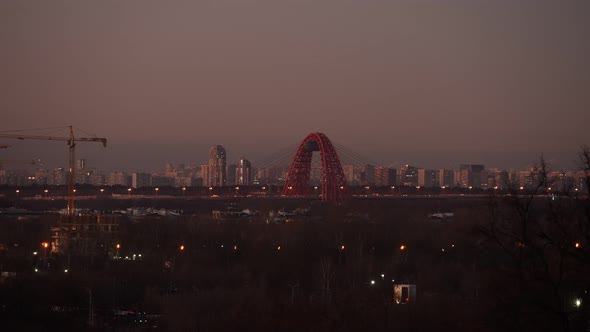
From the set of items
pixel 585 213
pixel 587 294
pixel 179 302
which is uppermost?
pixel 585 213

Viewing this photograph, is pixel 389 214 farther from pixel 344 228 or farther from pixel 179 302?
pixel 179 302

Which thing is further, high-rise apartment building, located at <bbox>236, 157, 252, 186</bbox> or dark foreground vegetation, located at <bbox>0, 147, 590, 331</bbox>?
high-rise apartment building, located at <bbox>236, 157, 252, 186</bbox>

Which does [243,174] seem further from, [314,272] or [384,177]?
[314,272]

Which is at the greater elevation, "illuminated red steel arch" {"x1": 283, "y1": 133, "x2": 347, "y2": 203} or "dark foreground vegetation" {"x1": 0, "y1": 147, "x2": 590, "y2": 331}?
"illuminated red steel arch" {"x1": 283, "y1": 133, "x2": 347, "y2": 203}

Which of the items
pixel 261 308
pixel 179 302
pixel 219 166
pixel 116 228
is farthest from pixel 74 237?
pixel 219 166

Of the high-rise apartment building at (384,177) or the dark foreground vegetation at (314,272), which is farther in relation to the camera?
the high-rise apartment building at (384,177)

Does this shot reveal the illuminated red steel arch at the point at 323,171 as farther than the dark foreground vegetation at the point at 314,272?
Yes

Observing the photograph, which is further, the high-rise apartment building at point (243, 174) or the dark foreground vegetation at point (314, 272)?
the high-rise apartment building at point (243, 174)

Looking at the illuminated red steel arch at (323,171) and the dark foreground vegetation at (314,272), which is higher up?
the illuminated red steel arch at (323,171)
